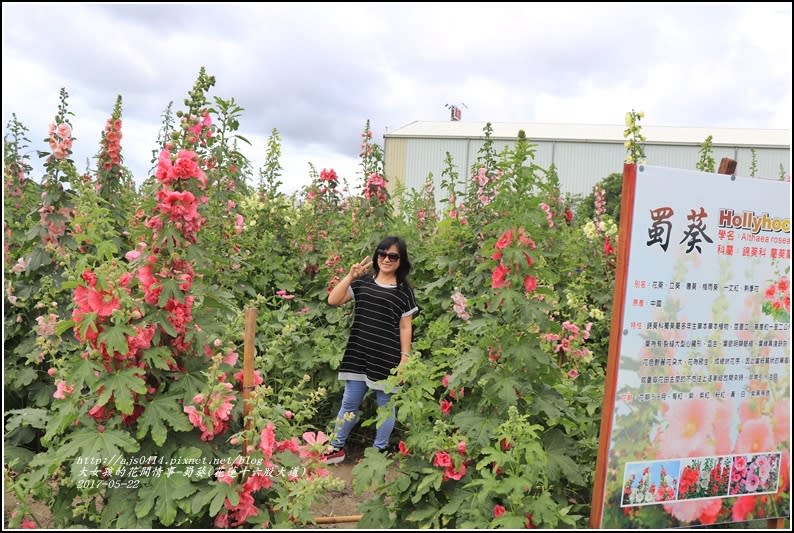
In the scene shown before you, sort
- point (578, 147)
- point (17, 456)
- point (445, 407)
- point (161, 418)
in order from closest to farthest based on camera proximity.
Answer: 1. point (161, 418)
2. point (445, 407)
3. point (17, 456)
4. point (578, 147)

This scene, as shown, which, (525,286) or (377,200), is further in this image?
(377,200)

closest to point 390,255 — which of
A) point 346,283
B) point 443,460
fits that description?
point 346,283

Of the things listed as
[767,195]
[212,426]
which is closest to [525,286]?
[767,195]

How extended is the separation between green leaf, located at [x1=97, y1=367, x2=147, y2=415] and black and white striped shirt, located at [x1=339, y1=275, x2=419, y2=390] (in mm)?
1938

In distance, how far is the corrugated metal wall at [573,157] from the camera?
112 feet

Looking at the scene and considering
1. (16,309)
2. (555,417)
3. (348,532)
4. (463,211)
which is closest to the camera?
(348,532)

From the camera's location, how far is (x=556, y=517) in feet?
9.27

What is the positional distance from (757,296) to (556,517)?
4.85ft

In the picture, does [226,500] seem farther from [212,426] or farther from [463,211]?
[463,211]

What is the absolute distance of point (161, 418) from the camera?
2814 mm

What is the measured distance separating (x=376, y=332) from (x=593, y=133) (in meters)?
36.7

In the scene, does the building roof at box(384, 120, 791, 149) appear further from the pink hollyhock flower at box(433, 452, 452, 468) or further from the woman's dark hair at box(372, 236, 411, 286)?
the pink hollyhock flower at box(433, 452, 452, 468)

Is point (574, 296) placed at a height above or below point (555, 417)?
above

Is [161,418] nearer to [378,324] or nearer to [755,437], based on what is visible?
[378,324]
